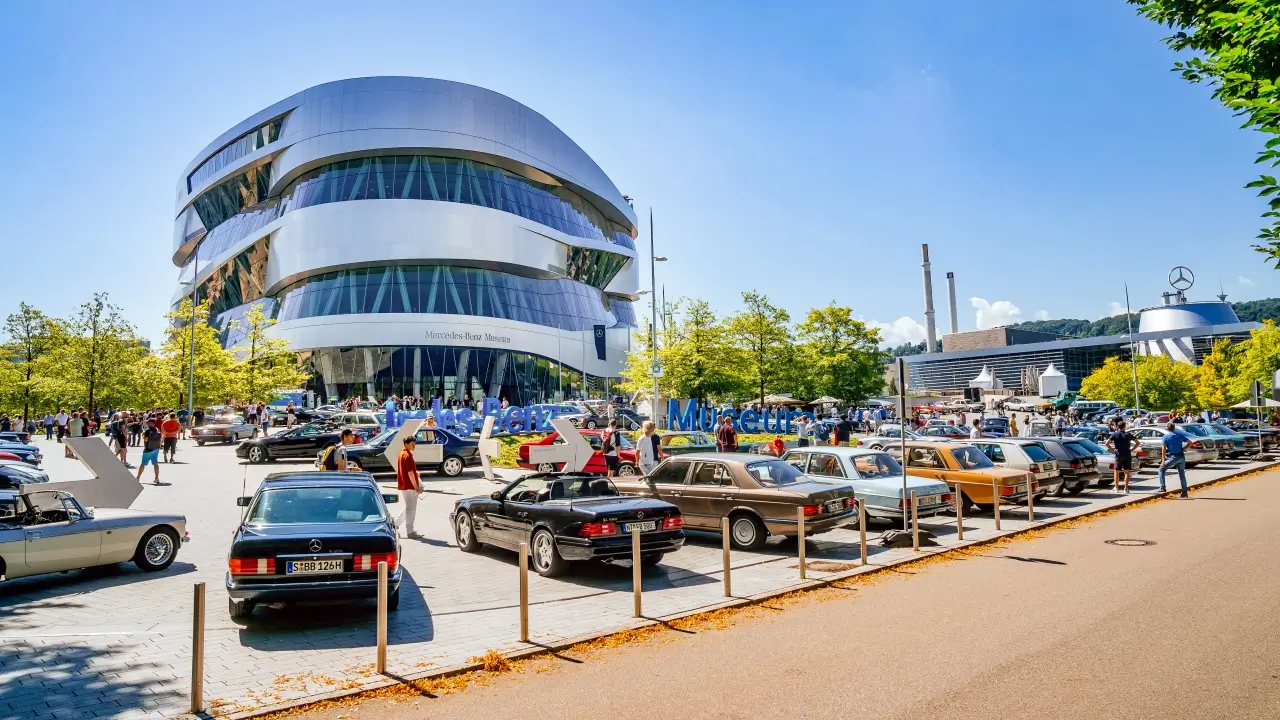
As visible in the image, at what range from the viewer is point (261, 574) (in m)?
7.11

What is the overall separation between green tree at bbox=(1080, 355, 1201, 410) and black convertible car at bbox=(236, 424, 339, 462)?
58205 millimetres

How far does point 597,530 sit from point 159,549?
6.07 metres

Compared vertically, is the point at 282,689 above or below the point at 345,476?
below

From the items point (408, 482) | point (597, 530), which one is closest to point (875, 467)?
point (597, 530)

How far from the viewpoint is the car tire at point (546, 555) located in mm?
9734

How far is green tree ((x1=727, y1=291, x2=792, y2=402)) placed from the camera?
44.1 metres

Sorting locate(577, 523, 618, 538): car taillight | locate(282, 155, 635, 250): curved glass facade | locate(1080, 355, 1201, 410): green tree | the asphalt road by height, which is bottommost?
the asphalt road

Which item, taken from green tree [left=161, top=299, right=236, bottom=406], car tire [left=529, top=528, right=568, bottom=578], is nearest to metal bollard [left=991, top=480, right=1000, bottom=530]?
car tire [left=529, top=528, right=568, bottom=578]

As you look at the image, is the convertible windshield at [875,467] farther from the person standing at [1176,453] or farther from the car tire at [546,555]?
the person standing at [1176,453]

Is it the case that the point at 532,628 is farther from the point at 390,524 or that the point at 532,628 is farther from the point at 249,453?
the point at 249,453

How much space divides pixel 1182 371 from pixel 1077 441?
51.1m

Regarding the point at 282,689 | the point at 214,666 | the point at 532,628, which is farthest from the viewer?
the point at 532,628

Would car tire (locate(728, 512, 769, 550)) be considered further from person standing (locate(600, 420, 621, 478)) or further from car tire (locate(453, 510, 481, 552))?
person standing (locate(600, 420, 621, 478))

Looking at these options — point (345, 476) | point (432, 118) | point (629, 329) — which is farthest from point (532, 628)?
point (629, 329)
